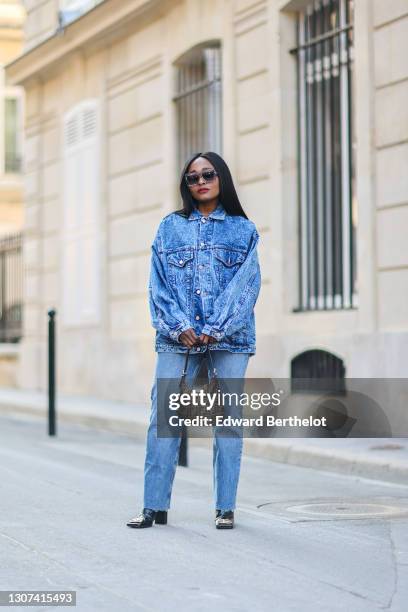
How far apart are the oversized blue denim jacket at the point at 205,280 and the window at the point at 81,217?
11410mm

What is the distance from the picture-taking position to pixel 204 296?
6.61m

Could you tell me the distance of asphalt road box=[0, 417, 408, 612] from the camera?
5078 mm

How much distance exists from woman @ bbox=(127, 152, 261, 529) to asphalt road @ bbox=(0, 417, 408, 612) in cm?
27

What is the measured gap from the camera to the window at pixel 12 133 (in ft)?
111

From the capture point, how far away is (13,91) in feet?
110

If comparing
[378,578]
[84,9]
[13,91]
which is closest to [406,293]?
[378,578]

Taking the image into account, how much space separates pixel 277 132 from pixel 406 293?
9.43ft

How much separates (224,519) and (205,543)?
45 cm

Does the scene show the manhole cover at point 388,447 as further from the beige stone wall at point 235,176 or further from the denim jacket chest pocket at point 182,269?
the denim jacket chest pocket at point 182,269

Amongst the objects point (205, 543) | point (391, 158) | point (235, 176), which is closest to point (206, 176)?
point (205, 543)

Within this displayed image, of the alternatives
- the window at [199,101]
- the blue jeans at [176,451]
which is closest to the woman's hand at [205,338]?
the blue jeans at [176,451]

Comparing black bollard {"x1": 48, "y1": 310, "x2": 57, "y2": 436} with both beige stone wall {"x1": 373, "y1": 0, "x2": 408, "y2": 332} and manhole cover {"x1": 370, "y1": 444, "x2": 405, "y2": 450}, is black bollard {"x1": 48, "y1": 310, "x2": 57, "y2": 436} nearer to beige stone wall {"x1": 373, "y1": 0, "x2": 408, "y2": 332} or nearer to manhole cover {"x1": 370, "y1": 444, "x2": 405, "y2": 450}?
beige stone wall {"x1": 373, "y1": 0, "x2": 408, "y2": 332}

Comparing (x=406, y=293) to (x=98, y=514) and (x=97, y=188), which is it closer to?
(x=98, y=514)

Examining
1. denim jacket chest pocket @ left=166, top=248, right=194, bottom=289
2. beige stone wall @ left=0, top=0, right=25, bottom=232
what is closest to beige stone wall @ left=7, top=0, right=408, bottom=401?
denim jacket chest pocket @ left=166, top=248, right=194, bottom=289
